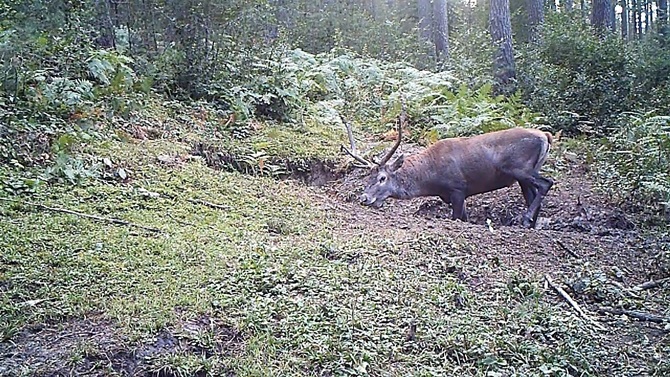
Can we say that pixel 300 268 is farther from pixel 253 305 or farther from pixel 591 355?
pixel 591 355

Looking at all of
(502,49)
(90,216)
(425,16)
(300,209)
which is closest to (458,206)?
(300,209)

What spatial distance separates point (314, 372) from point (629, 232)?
4291 mm

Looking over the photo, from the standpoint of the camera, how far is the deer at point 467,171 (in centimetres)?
735

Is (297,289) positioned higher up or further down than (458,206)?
higher up

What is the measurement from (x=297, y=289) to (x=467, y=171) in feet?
12.3

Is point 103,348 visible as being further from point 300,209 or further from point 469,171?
point 469,171

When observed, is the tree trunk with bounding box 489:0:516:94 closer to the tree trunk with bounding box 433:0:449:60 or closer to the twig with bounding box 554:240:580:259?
the tree trunk with bounding box 433:0:449:60

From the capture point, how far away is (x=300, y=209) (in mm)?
6680

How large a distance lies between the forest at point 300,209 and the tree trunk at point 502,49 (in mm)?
48

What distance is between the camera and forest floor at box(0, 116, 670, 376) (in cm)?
344

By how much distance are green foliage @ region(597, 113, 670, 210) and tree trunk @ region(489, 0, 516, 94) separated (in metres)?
4.26

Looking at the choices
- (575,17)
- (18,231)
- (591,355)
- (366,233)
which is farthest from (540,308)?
(575,17)

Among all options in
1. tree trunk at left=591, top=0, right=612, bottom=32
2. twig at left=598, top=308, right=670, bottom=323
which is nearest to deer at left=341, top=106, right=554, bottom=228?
twig at left=598, top=308, right=670, bottom=323

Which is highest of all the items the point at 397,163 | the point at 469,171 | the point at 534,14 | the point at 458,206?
the point at 534,14
